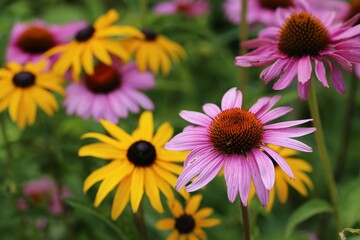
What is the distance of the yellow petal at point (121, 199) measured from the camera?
133 centimetres

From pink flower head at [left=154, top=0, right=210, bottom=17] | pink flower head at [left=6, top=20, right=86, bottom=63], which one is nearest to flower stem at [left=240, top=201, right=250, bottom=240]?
pink flower head at [left=6, top=20, right=86, bottom=63]

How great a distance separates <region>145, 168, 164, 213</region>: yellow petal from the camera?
1.31 m

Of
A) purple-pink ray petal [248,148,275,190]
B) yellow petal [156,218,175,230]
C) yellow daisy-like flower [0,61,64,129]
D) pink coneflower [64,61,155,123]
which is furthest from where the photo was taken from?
pink coneflower [64,61,155,123]

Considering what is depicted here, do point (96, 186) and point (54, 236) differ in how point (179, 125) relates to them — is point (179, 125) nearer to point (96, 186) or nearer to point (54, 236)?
point (96, 186)

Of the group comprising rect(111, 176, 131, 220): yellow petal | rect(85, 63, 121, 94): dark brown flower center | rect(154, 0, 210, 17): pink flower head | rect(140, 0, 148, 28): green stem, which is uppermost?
rect(154, 0, 210, 17): pink flower head

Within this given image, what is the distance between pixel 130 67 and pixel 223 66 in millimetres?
700

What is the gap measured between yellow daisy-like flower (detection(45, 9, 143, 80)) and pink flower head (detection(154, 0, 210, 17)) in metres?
1.24

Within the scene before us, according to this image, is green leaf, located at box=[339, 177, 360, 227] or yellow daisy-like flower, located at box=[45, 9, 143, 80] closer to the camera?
green leaf, located at box=[339, 177, 360, 227]

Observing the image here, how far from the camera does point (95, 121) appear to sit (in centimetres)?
188

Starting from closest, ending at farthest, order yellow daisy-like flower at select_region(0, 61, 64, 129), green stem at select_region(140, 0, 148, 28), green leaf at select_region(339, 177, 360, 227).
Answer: green leaf at select_region(339, 177, 360, 227)
yellow daisy-like flower at select_region(0, 61, 64, 129)
green stem at select_region(140, 0, 148, 28)

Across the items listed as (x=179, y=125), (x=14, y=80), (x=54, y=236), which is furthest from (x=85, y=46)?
(x=54, y=236)

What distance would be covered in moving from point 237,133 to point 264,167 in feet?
0.34

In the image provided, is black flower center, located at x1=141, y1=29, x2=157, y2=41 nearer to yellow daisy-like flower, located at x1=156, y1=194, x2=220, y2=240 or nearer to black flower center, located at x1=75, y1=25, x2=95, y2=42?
black flower center, located at x1=75, y1=25, x2=95, y2=42

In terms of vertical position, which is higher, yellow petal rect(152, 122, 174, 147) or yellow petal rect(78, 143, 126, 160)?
yellow petal rect(152, 122, 174, 147)
